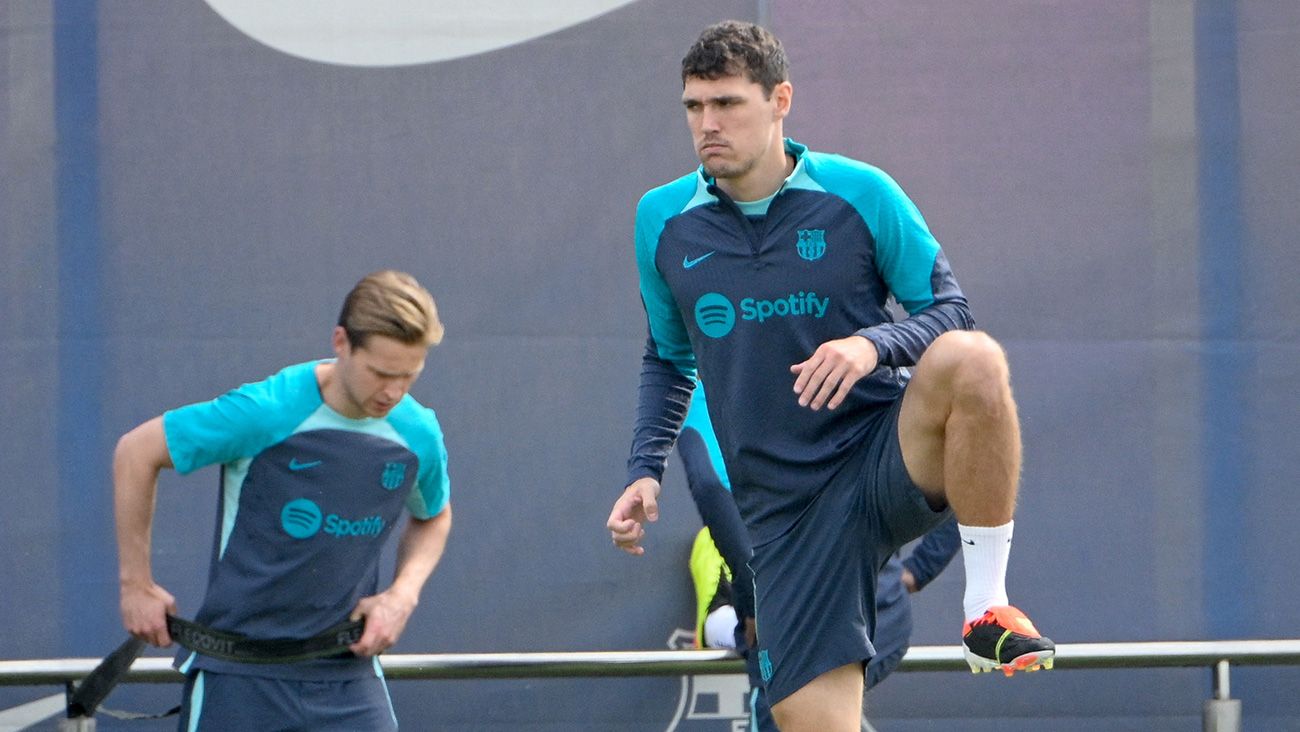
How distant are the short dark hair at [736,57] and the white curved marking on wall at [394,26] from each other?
3.49 ft

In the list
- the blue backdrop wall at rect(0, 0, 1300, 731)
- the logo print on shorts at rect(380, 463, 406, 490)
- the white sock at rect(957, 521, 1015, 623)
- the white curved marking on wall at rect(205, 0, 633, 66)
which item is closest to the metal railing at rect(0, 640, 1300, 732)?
→ the blue backdrop wall at rect(0, 0, 1300, 731)

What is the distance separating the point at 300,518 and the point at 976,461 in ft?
4.29

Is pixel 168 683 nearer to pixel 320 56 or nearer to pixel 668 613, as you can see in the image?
pixel 668 613

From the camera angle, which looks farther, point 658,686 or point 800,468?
point 658,686

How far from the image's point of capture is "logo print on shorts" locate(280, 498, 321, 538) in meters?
2.88

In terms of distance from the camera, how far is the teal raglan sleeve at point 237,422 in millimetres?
2840

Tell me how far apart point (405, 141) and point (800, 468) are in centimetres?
153

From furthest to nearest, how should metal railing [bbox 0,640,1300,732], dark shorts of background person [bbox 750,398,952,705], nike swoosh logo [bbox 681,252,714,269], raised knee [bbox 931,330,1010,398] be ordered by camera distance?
metal railing [bbox 0,640,1300,732], nike swoosh logo [bbox 681,252,714,269], dark shorts of background person [bbox 750,398,952,705], raised knee [bbox 931,330,1010,398]

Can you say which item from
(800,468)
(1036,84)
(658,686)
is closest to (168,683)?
(658,686)

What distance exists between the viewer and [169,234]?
369 centimetres

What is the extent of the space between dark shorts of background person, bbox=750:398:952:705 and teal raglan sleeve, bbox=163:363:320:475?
983 mm

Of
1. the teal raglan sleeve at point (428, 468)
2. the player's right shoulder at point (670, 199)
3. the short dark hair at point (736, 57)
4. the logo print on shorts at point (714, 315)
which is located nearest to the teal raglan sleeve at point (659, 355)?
the player's right shoulder at point (670, 199)

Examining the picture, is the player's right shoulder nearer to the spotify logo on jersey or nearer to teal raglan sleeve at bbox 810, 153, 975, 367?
teal raglan sleeve at bbox 810, 153, 975, 367

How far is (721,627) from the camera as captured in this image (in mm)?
3496
